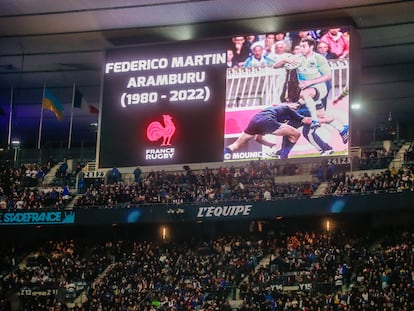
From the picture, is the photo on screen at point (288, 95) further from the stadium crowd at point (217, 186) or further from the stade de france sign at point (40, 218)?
the stade de france sign at point (40, 218)

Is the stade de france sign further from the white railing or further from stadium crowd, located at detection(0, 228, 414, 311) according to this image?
the white railing

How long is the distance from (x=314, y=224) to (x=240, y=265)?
424 centimetres

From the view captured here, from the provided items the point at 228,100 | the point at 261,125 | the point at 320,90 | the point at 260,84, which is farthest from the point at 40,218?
the point at 320,90

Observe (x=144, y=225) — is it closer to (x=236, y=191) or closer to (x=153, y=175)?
(x=153, y=175)

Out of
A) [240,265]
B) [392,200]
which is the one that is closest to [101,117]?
[240,265]

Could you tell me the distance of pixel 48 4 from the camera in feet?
120

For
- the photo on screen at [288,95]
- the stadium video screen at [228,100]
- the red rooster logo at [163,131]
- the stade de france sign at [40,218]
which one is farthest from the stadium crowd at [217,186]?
the red rooster logo at [163,131]

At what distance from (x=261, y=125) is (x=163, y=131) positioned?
15.2 feet

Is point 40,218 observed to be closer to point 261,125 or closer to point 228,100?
point 228,100

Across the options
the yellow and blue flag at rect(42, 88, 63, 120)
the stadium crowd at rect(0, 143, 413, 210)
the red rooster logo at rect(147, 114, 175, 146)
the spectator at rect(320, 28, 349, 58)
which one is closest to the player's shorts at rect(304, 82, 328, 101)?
the spectator at rect(320, 28, 349, 58)

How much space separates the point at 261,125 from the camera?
36.8 m

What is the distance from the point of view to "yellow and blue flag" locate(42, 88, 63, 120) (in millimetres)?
42688

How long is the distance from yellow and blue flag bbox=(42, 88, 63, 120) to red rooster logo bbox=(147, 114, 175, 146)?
6.66 metres

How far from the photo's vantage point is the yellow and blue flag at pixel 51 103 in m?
42.7
